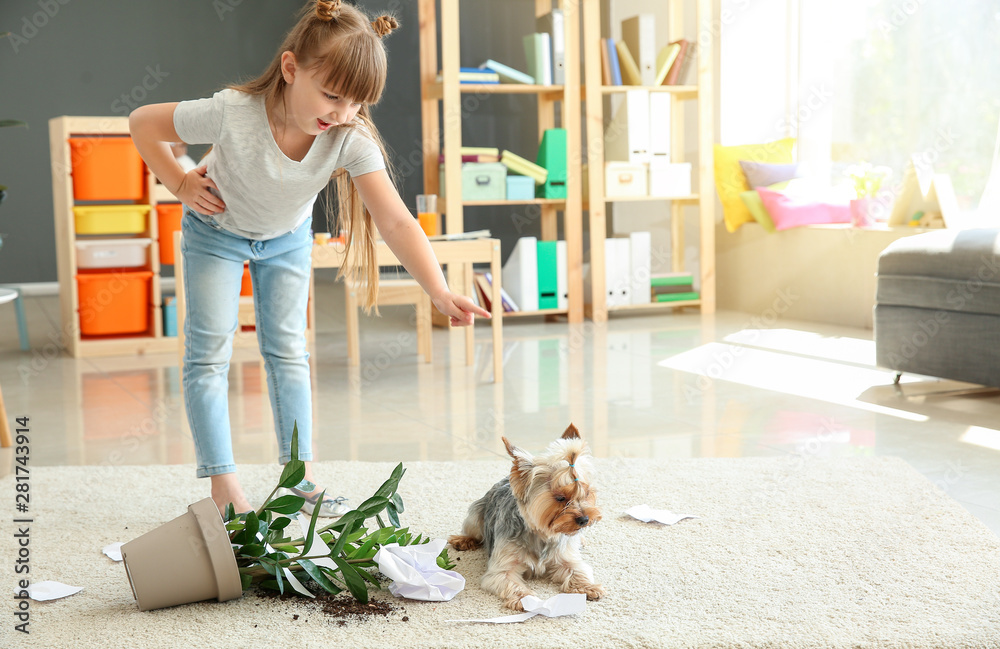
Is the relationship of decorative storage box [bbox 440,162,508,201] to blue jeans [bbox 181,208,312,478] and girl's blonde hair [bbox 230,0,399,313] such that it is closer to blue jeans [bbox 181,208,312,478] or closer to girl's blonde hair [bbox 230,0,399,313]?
blue jeans [bbox 181,208,312,478]

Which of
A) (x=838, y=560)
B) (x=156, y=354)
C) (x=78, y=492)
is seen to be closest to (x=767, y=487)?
(x=838, y=560)

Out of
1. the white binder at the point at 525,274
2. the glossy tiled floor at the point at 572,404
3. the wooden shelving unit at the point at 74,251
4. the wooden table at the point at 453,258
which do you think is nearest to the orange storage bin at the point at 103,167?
the wooden shelving unit at the point at 74,251

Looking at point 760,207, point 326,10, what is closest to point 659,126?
point 760,207

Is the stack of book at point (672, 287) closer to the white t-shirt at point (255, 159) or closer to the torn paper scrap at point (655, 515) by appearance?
the torn paper scrap at point (655, 515)

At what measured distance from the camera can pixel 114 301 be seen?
4184 mm

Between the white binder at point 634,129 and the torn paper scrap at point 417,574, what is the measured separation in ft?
12.7

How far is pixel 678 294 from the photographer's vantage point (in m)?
5.26

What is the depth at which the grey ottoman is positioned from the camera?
2838 millimetres

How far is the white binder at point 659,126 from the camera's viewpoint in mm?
5145

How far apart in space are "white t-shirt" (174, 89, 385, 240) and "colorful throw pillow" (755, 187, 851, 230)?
3595 millimetres

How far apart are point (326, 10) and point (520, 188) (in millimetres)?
3414

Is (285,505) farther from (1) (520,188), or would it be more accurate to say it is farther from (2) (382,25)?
(1) (520,188)

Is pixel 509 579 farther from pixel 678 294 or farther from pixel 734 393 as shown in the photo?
pixel 678 294

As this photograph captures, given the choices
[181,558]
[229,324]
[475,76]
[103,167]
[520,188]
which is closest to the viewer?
[181,558]
